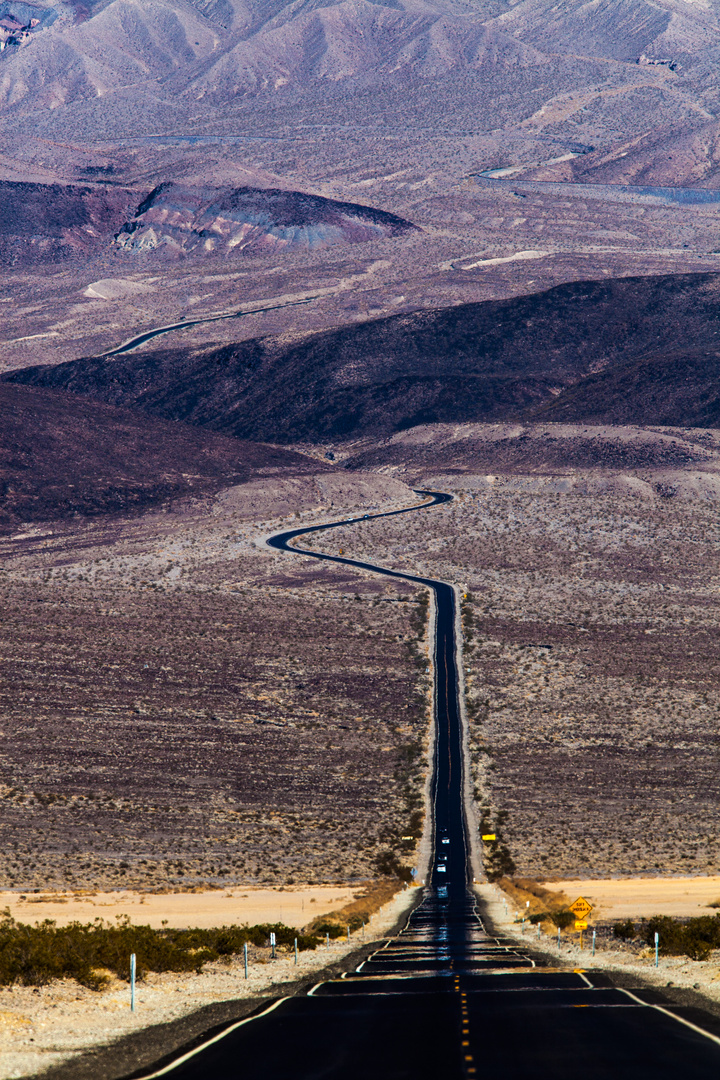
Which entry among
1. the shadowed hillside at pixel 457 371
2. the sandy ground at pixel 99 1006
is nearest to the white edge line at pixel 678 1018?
the sandy ground at pixel 99 1006

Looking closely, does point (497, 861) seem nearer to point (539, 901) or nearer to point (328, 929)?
point (539, 901)

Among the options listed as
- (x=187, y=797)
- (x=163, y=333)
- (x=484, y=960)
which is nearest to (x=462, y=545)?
(x=187, y=797)

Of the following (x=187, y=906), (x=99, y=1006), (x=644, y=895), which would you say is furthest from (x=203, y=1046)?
(x=644, y=895)

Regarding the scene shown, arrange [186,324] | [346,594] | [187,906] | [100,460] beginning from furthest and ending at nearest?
[186,324]
[100,460]
[346,594]
[187,906]

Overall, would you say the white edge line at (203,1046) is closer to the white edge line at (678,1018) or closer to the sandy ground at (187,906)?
the white edge line at (678,1018)

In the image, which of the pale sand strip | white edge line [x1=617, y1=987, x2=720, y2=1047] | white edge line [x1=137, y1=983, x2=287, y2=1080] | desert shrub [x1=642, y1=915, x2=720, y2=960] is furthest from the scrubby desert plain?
white edge line [x1=617, y1=987, x2=720, y2=1047]

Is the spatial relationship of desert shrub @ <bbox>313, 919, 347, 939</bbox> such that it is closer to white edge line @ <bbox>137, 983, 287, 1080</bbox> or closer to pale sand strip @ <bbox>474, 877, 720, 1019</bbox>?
pale sand strip @ <bbox>474, 877, 720, 1019</bbox>

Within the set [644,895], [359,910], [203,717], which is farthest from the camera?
[203,717]
